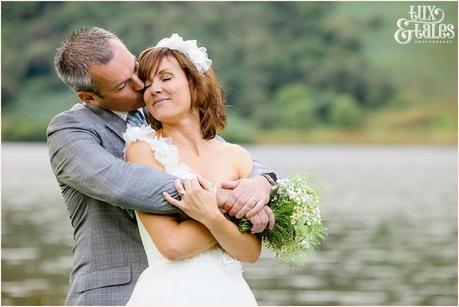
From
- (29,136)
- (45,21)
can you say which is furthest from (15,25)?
(29,136)

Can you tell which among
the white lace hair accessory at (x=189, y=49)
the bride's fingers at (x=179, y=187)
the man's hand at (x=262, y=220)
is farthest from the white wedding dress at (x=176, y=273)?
the white lace hair accessory at (x=189, y=49)

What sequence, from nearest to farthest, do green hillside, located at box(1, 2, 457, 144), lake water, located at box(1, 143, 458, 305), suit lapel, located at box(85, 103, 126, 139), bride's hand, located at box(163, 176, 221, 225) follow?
bride's hand, located at box(163, 176, 221, 225) → suit lapel, located at box(85, 103, 126, 139) → lake water, located at box(1, 143, 458, 305) → green hillside, located at box(1, 2, 457, 144)

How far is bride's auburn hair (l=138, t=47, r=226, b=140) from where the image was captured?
3900mm

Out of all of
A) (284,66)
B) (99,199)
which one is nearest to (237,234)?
(99,199)

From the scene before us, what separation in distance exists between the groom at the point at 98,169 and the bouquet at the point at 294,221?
0.07 metres

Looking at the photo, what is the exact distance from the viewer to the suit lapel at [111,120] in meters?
4.02

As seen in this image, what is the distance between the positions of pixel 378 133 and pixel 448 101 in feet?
17.2

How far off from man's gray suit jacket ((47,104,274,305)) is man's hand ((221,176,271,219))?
0.19 meters

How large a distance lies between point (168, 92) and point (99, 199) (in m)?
0.49

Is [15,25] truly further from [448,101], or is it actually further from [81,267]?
[81,267]

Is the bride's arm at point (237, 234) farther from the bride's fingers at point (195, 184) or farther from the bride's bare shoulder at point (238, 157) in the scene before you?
the bride's fingers at point (195, 184)

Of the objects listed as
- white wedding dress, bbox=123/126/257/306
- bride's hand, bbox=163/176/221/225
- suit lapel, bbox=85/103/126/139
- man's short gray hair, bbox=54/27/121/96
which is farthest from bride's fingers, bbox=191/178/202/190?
man's short gray hair, bbox=54/27/121/96

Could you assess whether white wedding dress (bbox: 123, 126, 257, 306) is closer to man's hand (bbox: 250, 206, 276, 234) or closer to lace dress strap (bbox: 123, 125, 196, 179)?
lace dress strap (bbox: 123, 125, 196, 179)

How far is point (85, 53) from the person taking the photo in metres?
3.96
